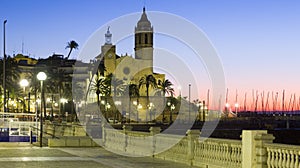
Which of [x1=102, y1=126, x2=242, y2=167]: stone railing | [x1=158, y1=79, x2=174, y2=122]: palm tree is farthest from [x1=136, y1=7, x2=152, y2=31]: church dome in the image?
[x1=102, y1=126, x2=242, y2=167]: stone railing

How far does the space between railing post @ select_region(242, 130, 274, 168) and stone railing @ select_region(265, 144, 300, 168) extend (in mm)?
241

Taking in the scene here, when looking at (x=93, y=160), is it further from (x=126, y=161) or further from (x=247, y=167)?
(x=247, y=167)

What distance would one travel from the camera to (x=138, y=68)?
520ft

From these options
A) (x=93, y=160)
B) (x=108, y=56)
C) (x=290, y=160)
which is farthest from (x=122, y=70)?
(x=290, y=160)

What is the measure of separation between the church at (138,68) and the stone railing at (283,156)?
11926 cm

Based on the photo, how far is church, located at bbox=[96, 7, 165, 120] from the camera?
143375 mm

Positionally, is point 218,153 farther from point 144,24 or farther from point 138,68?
point 144,24

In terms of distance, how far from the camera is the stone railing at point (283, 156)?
48.7 feet

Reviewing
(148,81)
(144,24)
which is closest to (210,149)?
(148,81)

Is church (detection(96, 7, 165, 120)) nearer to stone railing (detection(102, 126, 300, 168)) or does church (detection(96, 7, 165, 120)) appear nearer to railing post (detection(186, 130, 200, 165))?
stone railing (detection(102, 126, 300, 168))

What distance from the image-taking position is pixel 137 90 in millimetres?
140750

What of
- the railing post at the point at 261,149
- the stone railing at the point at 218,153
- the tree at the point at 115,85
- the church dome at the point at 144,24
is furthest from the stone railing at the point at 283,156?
the church dome at the point at 144,24

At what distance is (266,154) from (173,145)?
309 inches

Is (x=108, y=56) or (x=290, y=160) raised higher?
(x=108, y=56)
